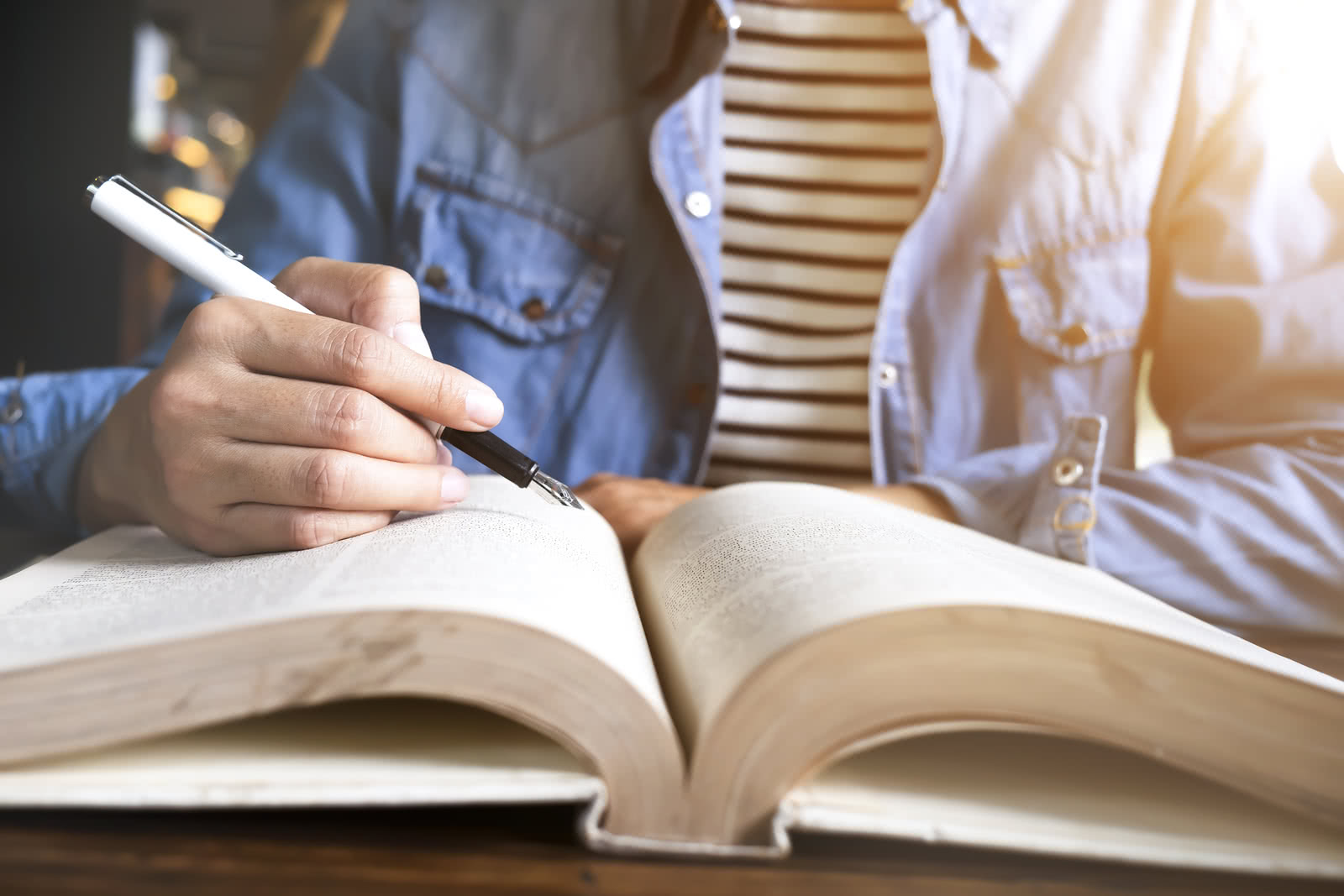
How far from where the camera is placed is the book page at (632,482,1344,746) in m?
0.36

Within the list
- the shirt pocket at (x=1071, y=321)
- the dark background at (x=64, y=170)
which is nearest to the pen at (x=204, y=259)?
the shirt pocket at (x=1071, y=321)

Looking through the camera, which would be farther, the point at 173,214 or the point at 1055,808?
the point at 173,214

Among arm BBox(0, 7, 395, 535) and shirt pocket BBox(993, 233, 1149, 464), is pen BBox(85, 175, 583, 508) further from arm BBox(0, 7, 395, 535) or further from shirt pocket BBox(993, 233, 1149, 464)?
shirt pocket BBox(993, 233, 1149, 464)

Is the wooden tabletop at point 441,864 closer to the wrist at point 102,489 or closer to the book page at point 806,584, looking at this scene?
the book page at point 806,584

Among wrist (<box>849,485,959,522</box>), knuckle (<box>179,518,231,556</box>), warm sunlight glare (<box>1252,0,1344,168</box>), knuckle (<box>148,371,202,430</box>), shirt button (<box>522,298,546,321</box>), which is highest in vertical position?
warm sunlight glare (<box>1252,0,1344,168</box>)

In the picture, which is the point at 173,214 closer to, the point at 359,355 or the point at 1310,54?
the point at 359,355

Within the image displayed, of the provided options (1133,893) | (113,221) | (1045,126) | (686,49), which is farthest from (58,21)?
(1133,893)

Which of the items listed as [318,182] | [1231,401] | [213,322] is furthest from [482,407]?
[1231,401]

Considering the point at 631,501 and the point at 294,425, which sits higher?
the point at 294,425

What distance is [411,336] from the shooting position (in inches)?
21.8

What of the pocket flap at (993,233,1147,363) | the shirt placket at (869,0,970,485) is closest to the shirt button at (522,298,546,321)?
the shirt placket at (869,0,970,485)

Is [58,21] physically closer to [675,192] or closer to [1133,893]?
[675,192]

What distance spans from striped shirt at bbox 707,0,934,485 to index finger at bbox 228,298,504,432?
47 cm

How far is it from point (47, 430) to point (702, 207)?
0.57m
